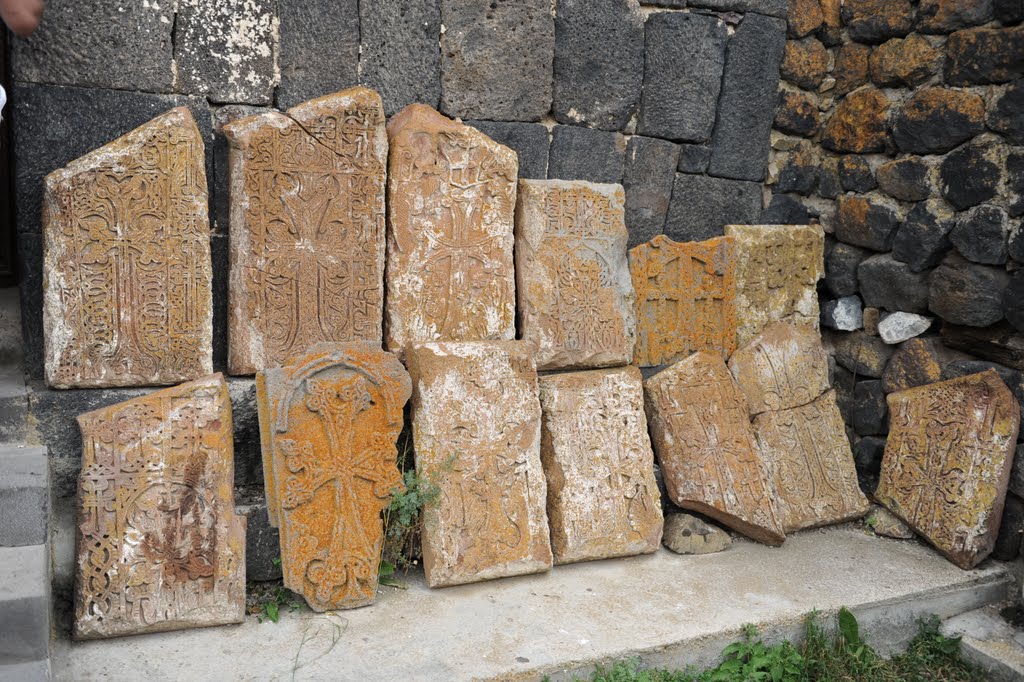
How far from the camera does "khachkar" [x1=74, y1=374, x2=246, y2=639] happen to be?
273 cm

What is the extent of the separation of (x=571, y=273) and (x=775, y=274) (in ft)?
3.45

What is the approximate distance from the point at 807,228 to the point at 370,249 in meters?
2.00

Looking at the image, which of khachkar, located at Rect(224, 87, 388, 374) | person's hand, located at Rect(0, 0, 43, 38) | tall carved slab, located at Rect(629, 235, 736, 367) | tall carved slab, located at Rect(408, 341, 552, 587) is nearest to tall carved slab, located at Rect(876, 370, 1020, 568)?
tall carved slab, located at Rect(629, 235, 736, 367)

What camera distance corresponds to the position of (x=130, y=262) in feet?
9.68

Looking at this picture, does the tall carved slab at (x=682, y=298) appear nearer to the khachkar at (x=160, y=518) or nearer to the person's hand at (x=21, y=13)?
the khachkar at (x=160, y=518)

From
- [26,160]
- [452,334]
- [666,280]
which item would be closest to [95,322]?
[26,160]

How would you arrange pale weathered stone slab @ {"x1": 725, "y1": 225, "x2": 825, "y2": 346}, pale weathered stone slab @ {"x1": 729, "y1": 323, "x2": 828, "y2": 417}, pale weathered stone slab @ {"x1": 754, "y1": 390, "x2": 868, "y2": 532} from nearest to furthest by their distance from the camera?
pale weathered stone slab @ {"x1": 754, "y1": 390, "x2": 868, "y2": 532}
pale weathered stone slab @ {"x1": 729, "y1": 323, "x2": 828, "y2": 417}
pale weathered stone slab @ {"x1": 725, "y1": 225, "x2": 825, "y2": 346}

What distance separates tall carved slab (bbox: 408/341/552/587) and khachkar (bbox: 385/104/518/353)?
0.18 meters

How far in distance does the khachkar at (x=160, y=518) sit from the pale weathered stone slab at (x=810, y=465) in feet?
6.93

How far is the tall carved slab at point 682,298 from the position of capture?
3.84 metres

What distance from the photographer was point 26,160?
291cm

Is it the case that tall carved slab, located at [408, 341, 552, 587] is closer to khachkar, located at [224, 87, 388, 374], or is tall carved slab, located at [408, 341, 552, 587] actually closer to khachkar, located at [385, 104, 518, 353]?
khachkar, located at [385, 104, 518, 353]

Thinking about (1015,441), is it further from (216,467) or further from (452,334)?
(216,467)

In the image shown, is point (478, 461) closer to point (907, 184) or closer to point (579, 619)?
point (579, 619)
